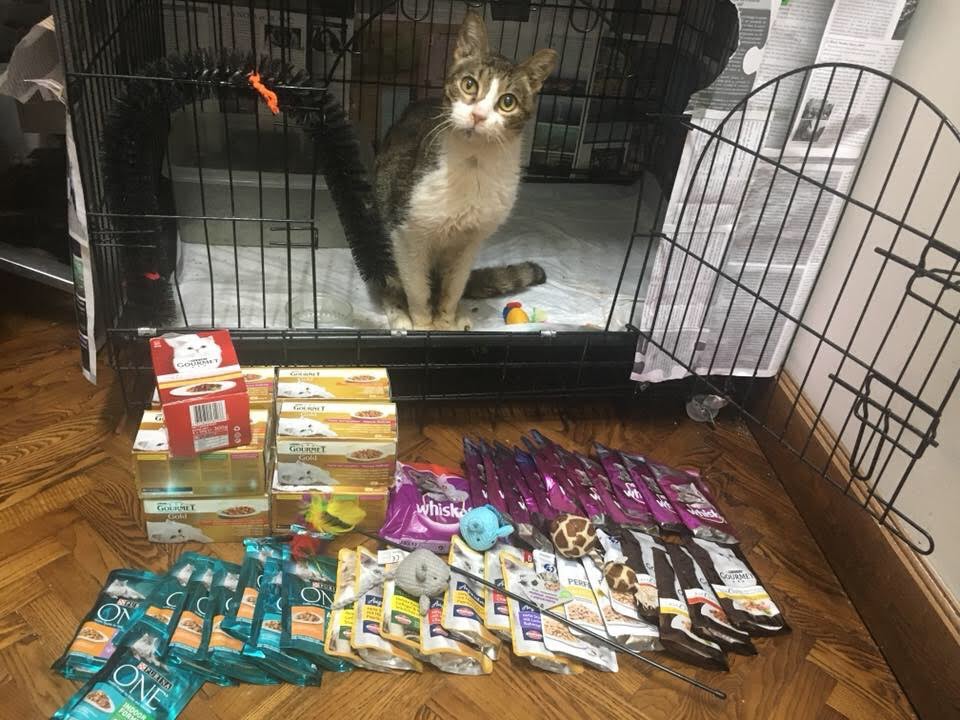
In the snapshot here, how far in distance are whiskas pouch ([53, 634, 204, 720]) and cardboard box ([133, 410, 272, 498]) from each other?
0.77ft

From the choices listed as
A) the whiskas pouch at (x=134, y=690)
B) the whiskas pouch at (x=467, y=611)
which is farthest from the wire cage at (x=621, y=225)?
the whiskas pouch at (x=134, y=690)

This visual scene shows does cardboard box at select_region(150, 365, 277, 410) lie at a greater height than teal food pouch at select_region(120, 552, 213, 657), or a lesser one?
greater

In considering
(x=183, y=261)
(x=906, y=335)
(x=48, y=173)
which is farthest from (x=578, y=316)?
(x=48, y=173)

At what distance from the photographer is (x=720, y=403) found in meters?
1.64

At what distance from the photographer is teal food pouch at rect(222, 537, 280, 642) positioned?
1.01 metres

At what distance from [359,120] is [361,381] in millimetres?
1031

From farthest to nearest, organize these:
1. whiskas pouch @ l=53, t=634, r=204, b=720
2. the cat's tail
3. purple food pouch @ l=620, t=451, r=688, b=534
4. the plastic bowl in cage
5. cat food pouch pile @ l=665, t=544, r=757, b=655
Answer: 1. the cat's tail
2. the plastic bowl in cage
3. purple food pouch @ l=620, t=451, r=688, b=534
4. cat food pouch pile @ l=665, t=544, r=757, b=655
5. whiskas pouch @ l=53, t=634, r=204, b=720

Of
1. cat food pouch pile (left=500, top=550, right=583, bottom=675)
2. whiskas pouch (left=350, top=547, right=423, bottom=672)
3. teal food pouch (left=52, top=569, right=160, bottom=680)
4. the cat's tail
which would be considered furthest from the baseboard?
teal food pouch (left=52, top=569, right=160, bottom=680)

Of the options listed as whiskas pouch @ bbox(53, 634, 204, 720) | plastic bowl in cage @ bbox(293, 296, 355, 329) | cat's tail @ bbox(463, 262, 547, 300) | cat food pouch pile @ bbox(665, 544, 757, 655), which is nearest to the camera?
whiskas pouch @ bbox(53, 634, 204, 720)

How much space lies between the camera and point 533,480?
136 centimetres

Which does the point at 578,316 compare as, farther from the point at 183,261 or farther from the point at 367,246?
the point at 183,261

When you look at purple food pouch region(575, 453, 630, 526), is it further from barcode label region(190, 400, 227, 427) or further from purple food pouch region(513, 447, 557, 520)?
barcode label region(190, 400, 227, 427)

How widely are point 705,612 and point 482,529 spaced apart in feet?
1.25

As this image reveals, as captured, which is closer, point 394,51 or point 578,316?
point 578,316
